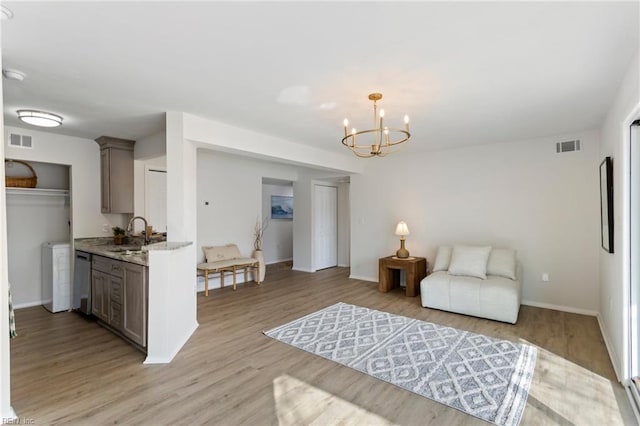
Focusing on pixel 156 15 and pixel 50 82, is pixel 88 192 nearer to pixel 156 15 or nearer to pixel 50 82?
pixel 50 82

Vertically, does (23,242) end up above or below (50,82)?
below

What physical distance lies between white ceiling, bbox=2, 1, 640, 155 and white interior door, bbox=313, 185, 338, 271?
155 inches

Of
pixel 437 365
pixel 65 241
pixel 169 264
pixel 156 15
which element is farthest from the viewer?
pixel 65 241

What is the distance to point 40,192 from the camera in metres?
4.53

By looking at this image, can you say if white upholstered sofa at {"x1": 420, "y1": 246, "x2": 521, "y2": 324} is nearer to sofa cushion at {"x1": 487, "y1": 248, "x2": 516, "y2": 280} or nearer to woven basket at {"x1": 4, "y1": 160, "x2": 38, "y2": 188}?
sofa cushion at {"x1": 487, "y1": 248, "x2": 516, "y2": 280}

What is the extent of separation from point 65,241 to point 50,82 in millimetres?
3162

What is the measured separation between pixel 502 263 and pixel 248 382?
3785 mm

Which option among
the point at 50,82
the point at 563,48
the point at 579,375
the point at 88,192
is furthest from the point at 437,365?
the point at 88,192

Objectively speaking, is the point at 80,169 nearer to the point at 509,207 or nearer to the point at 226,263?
the point at 226,263

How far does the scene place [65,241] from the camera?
487cm

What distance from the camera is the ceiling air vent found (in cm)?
430

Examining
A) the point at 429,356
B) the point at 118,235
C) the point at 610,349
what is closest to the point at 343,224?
the point at 118,235

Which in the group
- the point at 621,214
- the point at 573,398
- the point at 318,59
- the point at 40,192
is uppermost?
the point at 318,59

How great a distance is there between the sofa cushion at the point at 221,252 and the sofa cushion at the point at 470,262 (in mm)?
3828
